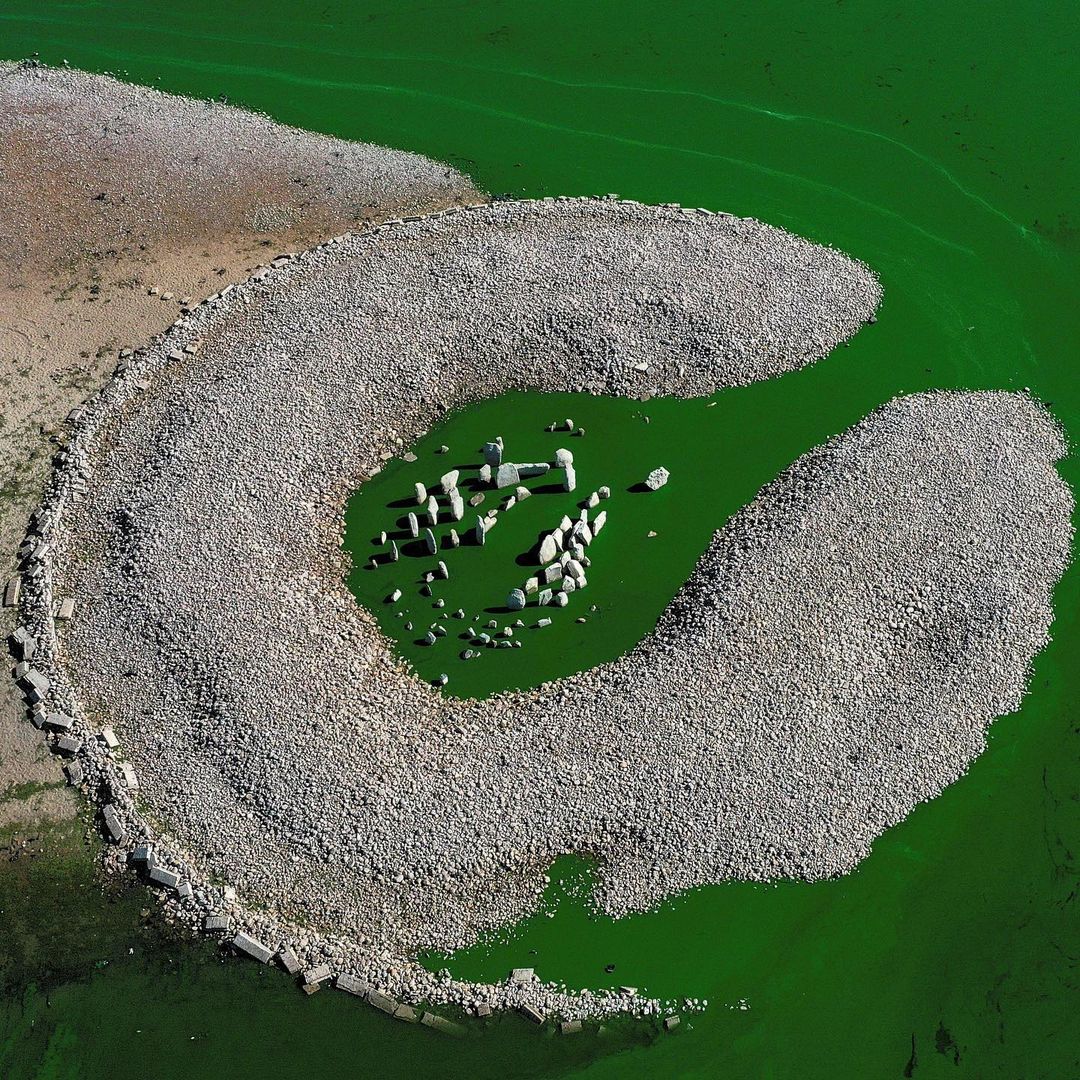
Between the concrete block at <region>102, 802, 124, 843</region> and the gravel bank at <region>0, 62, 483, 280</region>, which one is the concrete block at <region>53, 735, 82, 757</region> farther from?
the gravel bank at <region>0, 62, 483, 280</region>

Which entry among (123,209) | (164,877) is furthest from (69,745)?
(123,209)

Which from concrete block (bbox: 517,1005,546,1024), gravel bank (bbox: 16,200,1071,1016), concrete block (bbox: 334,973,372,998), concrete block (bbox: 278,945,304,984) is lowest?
concrete block (bbox: 278,945,304,984)

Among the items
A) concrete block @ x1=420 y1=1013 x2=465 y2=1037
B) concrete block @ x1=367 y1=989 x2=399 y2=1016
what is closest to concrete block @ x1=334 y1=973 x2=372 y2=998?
concrete block @ x1=367 y1=989 x2=399 y2=1016

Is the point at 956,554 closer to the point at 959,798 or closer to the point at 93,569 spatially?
the point at 959,798

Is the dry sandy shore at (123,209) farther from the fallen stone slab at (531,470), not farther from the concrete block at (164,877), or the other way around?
the fallen stone slab at (531,470)

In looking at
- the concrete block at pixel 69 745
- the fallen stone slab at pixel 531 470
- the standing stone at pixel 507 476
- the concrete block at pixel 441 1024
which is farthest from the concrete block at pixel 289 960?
the fallen stone slab at pixel 531 470

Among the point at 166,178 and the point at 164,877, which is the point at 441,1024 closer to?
the point at 164,877
